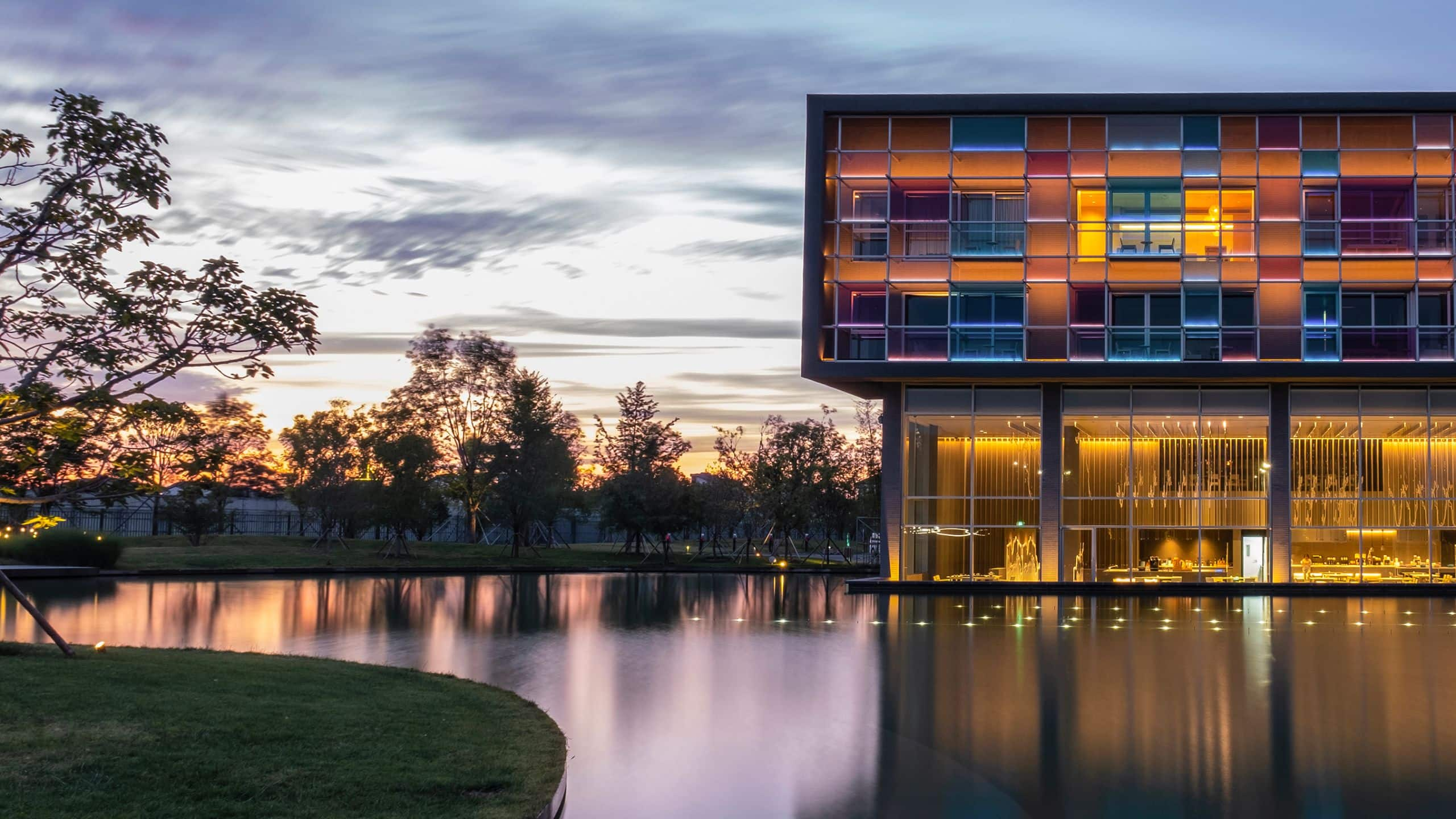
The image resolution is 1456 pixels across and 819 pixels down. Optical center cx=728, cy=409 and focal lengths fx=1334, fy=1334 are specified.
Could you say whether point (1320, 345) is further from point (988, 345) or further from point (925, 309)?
point (925, 309)

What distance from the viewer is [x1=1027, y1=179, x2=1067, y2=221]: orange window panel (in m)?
44.7

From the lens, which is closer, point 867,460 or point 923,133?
point 923,133

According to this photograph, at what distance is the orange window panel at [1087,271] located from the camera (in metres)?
44.3

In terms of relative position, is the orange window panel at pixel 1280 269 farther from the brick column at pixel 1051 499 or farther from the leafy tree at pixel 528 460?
the leafy tree at pixel 528 460

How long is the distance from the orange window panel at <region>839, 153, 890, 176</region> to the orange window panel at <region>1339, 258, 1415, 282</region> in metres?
15.4

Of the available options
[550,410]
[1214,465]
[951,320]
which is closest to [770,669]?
[951,320]

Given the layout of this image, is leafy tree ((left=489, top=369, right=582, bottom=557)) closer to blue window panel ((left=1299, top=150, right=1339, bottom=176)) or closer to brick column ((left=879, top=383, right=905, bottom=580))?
brick column ((left=879, top=383, right=905, bottom=580))

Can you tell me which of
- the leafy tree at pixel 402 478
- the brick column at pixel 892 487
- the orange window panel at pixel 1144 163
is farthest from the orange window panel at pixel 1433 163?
the leafy tree at pixel 402 478

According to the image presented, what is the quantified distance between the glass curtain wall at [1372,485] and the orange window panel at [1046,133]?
11.5 meters

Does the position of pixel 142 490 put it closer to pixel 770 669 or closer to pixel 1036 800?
pixel 770 669

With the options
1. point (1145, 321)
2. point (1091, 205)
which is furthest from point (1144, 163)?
point (1145, 321)

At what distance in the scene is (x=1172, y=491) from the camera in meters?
44.5

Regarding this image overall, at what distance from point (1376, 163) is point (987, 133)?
12.9 metres

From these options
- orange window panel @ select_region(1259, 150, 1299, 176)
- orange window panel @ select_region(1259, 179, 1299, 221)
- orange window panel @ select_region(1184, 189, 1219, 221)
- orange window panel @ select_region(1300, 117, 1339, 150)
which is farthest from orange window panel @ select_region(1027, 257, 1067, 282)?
orange window panel @ select_region(1300, 117, 1339, 150)
